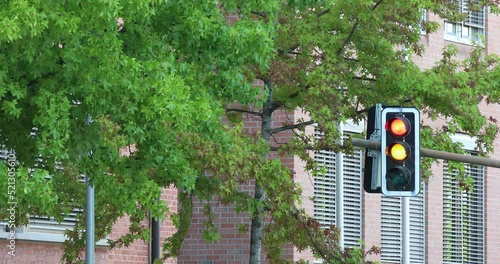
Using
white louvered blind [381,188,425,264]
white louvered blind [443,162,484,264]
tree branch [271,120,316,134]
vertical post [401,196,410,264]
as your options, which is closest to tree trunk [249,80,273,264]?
tree branch [271,120,316,134]

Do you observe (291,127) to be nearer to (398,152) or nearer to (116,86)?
(116,86)

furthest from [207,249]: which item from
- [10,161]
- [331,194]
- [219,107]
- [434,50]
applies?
[10,161]

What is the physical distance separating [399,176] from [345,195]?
63.6 feet

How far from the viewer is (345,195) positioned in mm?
38094

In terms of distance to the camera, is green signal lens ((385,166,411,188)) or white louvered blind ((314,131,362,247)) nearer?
green signal lens ((385,166,411,188))

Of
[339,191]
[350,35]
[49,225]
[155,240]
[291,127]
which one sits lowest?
[155,240]

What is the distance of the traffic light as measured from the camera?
Answer: 61.3 feet

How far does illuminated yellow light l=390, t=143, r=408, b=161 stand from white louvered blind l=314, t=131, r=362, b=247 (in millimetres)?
18096

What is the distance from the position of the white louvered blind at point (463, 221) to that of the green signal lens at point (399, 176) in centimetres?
2269

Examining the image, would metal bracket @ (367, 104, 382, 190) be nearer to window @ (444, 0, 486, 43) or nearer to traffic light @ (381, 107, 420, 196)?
traffic light @ (381, 107, 420, 196)

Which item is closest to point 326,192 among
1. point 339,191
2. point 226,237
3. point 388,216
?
point 339,191

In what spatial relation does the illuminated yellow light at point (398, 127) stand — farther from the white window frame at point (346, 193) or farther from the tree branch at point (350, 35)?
the white window frame at point (346, 193)

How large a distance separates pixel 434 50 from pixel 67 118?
71.4 feet

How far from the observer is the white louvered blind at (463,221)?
41750mm
